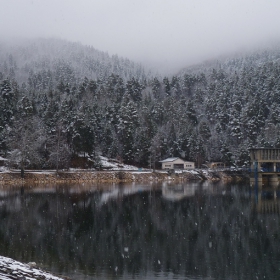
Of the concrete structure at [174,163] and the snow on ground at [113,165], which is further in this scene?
the concrete structure at [174,163]

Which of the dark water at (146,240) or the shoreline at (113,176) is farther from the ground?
the shoreline at (113,176)

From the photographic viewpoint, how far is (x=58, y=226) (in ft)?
79.0

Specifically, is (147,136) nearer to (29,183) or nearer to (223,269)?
(29,183)

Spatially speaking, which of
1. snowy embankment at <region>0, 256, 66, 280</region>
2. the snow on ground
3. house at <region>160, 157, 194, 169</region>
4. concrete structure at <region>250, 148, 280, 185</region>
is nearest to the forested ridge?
the snow on ground

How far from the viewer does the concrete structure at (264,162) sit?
230 feet

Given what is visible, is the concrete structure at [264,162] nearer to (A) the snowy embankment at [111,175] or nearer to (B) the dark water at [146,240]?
(A) the snowy embankment at [111,175]

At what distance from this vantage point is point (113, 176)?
72812mm

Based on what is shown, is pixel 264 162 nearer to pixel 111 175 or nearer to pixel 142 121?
pixel 111 175

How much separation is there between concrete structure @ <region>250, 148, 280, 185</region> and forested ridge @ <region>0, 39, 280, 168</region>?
8.62 metres

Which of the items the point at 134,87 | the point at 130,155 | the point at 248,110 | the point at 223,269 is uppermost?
the point at 134,87

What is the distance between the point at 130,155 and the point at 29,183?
25303mm

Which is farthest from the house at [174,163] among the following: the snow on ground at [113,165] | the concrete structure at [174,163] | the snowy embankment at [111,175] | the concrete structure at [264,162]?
the concrete structure at [264,162]

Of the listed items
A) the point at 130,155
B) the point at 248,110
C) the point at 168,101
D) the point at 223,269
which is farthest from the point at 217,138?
the point at 223,269

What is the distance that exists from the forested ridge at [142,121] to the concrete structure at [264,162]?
862cm
